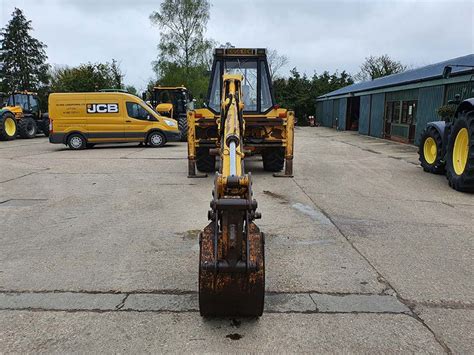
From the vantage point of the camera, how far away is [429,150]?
10.3 metres

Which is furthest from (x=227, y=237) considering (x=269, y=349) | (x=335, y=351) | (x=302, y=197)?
(x=302, y=197)

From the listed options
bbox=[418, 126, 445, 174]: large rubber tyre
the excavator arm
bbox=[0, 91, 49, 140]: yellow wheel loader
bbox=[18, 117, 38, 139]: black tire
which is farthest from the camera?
bbox=[18, 117, 38, 139]: black tire

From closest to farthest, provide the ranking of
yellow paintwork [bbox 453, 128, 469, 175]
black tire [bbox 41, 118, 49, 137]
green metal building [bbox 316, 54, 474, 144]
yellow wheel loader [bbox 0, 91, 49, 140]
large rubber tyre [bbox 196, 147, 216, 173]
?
yellow paintwork [bbox 453, 128, 469, 175]
large rubber tyre [bbox 196, 147, 216, 173]
green metal building [bbox 316, 54, 474, 144]
yellow wheel loader [bbox 0, 91, 49, 140]
black tire [bbox 41, 118, 49, 137]

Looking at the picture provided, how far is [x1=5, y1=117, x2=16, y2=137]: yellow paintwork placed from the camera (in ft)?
67.7

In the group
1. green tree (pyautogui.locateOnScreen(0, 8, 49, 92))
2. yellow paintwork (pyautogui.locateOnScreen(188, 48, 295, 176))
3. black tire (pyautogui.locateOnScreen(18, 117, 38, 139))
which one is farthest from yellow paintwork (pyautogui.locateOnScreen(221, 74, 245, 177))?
green tree (pyautogui.locateOnScreen(0, 8, 49, 92))

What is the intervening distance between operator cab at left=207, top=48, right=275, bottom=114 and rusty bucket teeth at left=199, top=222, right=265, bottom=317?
22.7 feet

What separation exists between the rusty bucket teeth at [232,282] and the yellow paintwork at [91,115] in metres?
13.9

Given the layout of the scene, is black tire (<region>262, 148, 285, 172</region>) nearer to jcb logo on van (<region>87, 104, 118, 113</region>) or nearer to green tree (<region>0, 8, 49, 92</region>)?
jcb logo on van (<region>87, 104, 118, 113</region>)

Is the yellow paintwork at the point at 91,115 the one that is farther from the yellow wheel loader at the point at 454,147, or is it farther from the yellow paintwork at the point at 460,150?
the yellow paintwork at the point at 460,150

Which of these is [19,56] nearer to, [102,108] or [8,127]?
[8,127]

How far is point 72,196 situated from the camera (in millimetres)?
7508

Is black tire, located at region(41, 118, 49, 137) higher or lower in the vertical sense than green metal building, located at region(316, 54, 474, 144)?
lower

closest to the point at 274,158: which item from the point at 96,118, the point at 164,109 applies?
the point at 96,118

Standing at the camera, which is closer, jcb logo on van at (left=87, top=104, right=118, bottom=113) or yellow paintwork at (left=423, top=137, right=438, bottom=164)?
yellow paintwork at (left=423, top=137, right=438, bottom=164)
